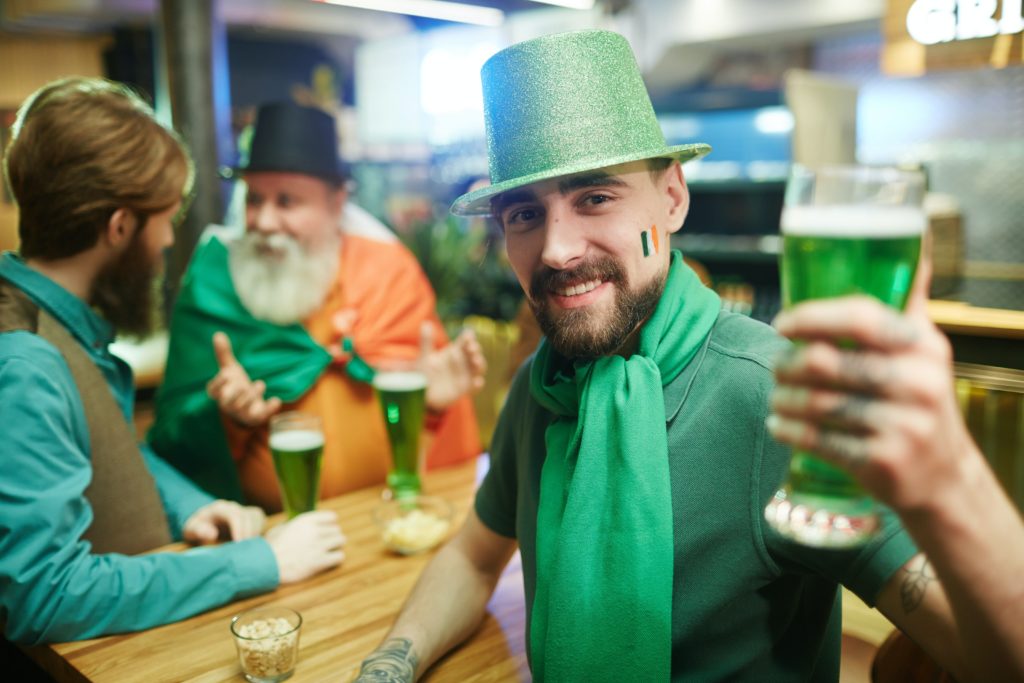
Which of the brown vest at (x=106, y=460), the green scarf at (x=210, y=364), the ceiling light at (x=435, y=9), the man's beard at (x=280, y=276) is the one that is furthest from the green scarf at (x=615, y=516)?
the ceiling light at (x=435, y=9)

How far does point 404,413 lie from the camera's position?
1.85 meters

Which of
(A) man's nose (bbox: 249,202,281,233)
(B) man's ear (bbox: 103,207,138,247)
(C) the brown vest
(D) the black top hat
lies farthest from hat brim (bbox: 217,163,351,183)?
(C) the brown vest

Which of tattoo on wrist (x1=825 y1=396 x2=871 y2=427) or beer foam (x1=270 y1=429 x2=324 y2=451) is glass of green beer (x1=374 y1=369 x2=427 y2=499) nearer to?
beer foam (x1=270 y1=429 x2=324 y2=451)

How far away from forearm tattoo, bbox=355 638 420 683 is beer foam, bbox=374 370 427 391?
0.70 meters

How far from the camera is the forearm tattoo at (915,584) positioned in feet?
2.78

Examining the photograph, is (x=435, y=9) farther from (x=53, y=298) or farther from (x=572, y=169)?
(x=572, y=169)

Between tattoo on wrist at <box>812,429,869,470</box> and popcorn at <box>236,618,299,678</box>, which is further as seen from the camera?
popcorn at <box>236,618,299,678</box>

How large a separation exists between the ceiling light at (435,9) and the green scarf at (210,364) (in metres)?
1.13

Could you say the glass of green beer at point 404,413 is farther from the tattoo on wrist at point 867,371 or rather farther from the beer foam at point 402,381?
the tattoo on wrist at point 867,371

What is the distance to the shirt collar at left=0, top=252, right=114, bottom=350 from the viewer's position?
157 centimetres

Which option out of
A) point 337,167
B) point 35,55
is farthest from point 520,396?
point 35,55

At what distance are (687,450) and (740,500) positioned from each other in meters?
0.10

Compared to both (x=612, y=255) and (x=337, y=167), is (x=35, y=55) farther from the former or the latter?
(x=612, y=255)

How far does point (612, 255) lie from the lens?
1.15 metres
